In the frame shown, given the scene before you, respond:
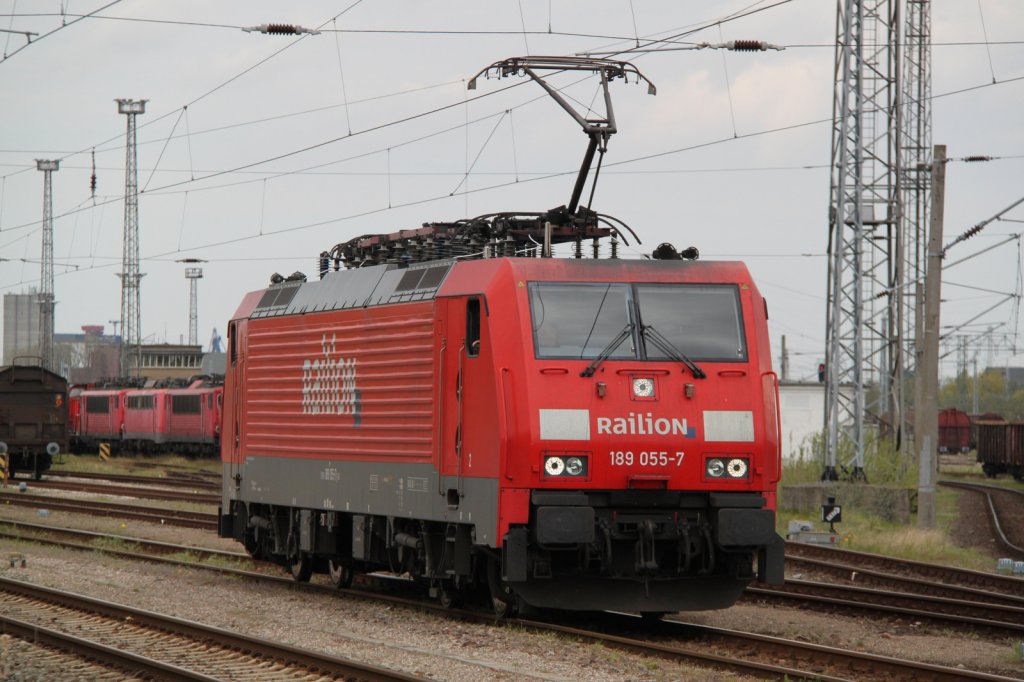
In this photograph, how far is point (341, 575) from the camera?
17641 mm

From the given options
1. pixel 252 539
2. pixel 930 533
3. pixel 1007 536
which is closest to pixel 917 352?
pixel 1007 536

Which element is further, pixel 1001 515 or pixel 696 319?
pixel 1001 515

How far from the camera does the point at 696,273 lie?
13.8 m

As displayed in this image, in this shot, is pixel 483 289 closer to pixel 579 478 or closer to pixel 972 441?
pixel 579 478

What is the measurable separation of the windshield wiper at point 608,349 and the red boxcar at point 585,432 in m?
0.01

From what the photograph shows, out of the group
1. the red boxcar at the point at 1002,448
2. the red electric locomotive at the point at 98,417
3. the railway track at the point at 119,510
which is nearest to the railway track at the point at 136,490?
the railway track at the point at 119,510

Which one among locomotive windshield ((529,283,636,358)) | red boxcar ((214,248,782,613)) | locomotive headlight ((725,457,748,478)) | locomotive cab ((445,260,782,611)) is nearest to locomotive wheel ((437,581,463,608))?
red boxcar ((214,248,782,613))

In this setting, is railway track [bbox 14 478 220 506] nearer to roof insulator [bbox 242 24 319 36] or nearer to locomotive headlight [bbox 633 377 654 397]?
roof insulator [bbox 242 24 319 36]

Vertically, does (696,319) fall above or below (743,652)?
A: above

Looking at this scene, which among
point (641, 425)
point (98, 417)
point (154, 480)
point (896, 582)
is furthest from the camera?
point (98, 417)

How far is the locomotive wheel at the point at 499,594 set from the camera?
14.0 metres

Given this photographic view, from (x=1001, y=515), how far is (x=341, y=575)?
2251 cm

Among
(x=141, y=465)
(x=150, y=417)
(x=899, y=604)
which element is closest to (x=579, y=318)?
(x=899, y=604)

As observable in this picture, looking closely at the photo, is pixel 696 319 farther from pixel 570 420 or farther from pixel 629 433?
pixel 570 420
